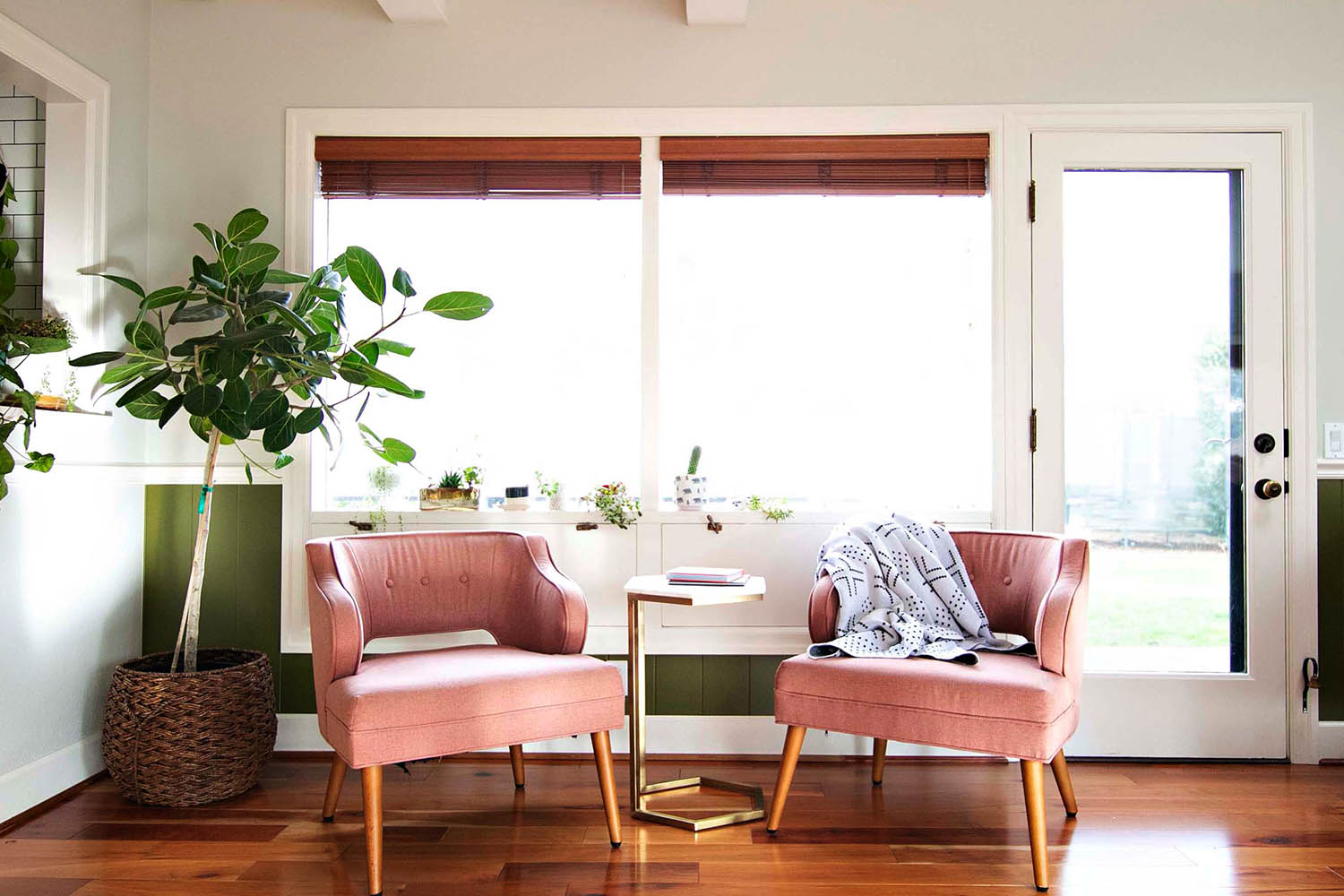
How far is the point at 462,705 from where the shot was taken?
2.30m

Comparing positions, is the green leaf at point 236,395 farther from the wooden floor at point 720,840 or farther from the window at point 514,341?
the wooden floor at point 720,840

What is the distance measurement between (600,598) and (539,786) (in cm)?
65

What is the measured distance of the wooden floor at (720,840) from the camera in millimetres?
2227

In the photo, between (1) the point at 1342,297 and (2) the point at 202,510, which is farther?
(1) the point at 1342,297

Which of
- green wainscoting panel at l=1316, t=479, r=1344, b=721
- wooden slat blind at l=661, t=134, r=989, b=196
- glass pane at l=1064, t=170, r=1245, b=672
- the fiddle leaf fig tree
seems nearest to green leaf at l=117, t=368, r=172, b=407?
the fiddle leaf fig tree

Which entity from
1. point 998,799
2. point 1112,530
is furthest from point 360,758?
point 1112,530

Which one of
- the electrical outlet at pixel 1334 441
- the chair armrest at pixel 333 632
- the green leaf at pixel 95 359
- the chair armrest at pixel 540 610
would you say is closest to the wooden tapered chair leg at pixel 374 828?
the chair armrest at pixel 333 632

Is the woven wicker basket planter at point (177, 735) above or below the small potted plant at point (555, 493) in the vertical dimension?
below

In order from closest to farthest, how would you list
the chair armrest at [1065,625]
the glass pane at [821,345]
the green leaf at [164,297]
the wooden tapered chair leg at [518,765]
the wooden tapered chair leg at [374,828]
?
the wooden tapered chair leg at [374,828], the chair armrest at [1065,625], the green leaf at [164,297], the wooden tapered chair leg at [518,765], the glass pane at [821,345]

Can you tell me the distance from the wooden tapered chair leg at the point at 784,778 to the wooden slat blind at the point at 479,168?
1898mm

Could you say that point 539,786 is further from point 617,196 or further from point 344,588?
point 617,196

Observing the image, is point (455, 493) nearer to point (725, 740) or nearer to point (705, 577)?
point (705, 577)

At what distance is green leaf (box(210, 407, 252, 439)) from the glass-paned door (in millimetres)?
2498

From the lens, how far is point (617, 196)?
3.33 m
